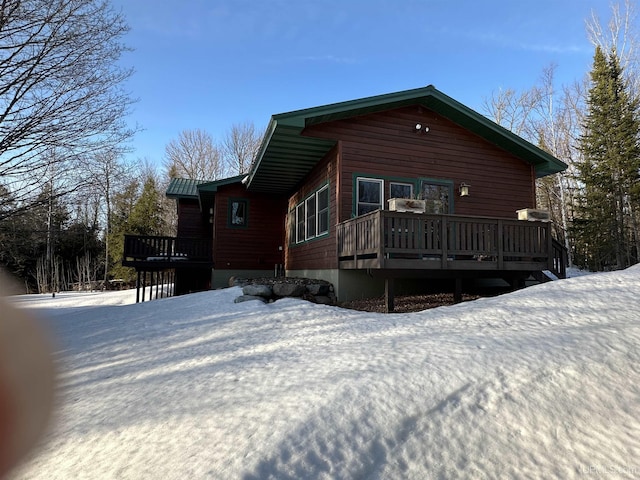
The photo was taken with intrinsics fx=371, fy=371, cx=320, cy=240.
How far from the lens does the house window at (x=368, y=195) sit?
8195 mm

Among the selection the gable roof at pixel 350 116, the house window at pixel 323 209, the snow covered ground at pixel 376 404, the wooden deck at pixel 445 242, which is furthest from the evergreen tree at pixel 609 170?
the snow covered ground at pixel 376 404

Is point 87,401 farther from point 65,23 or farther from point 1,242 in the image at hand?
point 1,242

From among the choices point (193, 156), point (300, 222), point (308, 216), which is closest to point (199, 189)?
point (300, 222)

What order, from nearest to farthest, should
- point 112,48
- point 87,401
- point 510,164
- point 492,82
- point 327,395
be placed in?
point 327,395 → point 87,401 → point 112,48 → point 510,164 → point 492,82

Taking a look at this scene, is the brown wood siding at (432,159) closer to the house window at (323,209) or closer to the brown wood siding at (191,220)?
the house window at (323,209)

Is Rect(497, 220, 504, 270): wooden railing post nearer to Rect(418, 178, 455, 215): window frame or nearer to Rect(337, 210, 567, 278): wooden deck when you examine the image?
Rect(337, 210, 567, 278): wooden deck

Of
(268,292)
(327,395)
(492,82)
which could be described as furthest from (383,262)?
(492,82)

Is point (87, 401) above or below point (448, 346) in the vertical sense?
below

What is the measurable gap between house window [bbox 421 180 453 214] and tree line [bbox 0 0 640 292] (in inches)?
254

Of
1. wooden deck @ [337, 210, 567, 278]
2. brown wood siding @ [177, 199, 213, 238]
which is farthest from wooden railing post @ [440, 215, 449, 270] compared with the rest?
brown wood siding @ [177, 199, 213, 238]

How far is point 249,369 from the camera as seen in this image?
3.09 meters

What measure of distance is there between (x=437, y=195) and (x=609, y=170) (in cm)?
1376

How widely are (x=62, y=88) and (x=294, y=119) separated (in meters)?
4.03

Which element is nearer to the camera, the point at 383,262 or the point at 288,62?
the point at 383,262
